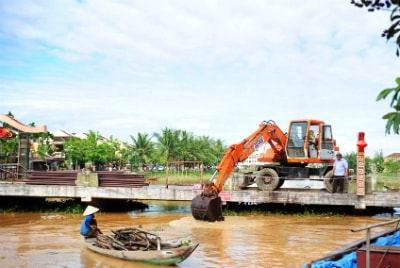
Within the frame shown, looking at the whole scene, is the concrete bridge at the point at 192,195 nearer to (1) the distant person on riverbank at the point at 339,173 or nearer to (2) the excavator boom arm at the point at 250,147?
(1) the distant person on riverbank at the point at 339,173

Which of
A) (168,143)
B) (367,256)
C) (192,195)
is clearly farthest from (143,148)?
(367,256)

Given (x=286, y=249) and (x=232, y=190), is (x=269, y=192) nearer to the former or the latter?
(x=232, y=190)

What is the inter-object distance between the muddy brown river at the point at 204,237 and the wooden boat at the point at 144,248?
0.79 ft

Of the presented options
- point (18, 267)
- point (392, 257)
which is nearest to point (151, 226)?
point (18, 267)

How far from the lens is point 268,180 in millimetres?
21078

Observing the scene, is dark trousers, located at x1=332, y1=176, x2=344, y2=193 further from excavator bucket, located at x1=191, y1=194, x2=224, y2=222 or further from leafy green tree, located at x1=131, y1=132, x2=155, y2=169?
leafy green tree, located at x1=131, y1=132, x2=155, y2=169

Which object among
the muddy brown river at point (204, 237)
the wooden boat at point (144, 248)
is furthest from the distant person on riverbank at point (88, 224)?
the wooden boat at point (144, 248)

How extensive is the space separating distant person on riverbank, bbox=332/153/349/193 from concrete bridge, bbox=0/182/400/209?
0.46 metres

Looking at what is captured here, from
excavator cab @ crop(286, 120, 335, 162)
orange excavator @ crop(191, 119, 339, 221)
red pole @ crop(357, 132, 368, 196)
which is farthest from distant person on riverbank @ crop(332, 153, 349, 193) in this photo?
excavator cab @ crop(286, 120, 335, 162)

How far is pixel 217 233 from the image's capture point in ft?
54.0

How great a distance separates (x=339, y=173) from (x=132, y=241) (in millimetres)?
10569

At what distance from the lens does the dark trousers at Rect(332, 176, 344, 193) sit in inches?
774

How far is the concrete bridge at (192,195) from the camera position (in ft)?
63.0

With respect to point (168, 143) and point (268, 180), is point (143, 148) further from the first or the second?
point (268, 180)
